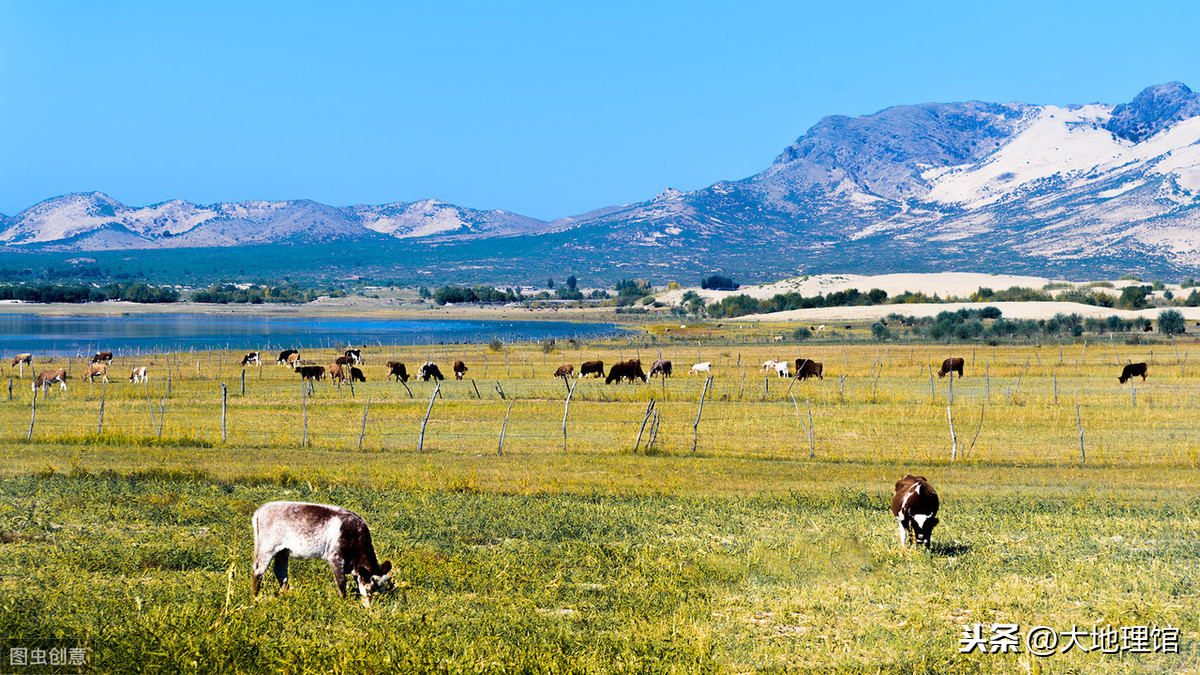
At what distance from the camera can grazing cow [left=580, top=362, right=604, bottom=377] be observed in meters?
50.1

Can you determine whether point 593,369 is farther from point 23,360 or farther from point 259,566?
point 259,566

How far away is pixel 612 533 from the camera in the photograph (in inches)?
642

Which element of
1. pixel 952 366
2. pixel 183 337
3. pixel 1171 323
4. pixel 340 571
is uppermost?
pixel 1171 323

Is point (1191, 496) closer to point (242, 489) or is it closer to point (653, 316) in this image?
point (242, 489)

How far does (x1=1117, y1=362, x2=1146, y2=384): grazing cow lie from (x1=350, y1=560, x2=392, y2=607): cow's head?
3958cm

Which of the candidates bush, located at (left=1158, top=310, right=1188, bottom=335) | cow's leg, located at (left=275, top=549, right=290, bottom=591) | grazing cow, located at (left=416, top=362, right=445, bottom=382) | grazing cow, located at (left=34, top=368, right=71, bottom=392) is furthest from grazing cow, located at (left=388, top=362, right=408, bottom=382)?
bush, located at (left=1158, top=310, right=1188, bottom=335)

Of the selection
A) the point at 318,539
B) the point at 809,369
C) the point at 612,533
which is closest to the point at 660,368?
the point at 809,369

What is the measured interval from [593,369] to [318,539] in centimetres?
3956

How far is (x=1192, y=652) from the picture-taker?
1048 centimetres

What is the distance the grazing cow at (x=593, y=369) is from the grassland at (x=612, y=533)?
1290 cm

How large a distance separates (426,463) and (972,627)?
1556 centimetres

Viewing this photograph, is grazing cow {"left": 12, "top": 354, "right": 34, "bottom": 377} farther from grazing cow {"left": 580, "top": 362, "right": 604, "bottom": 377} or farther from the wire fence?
grazing cow {"left": 580, "top": 362, "right": 604, "bottom": 377}

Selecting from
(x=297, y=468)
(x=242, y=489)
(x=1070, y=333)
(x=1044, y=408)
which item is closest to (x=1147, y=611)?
(x=242, y=489)

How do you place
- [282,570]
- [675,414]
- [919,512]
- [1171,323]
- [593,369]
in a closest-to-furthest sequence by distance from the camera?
1. [282,570]
2. [919,512]
3. [675,414]
4. [593,369]
5. [1171,323]
